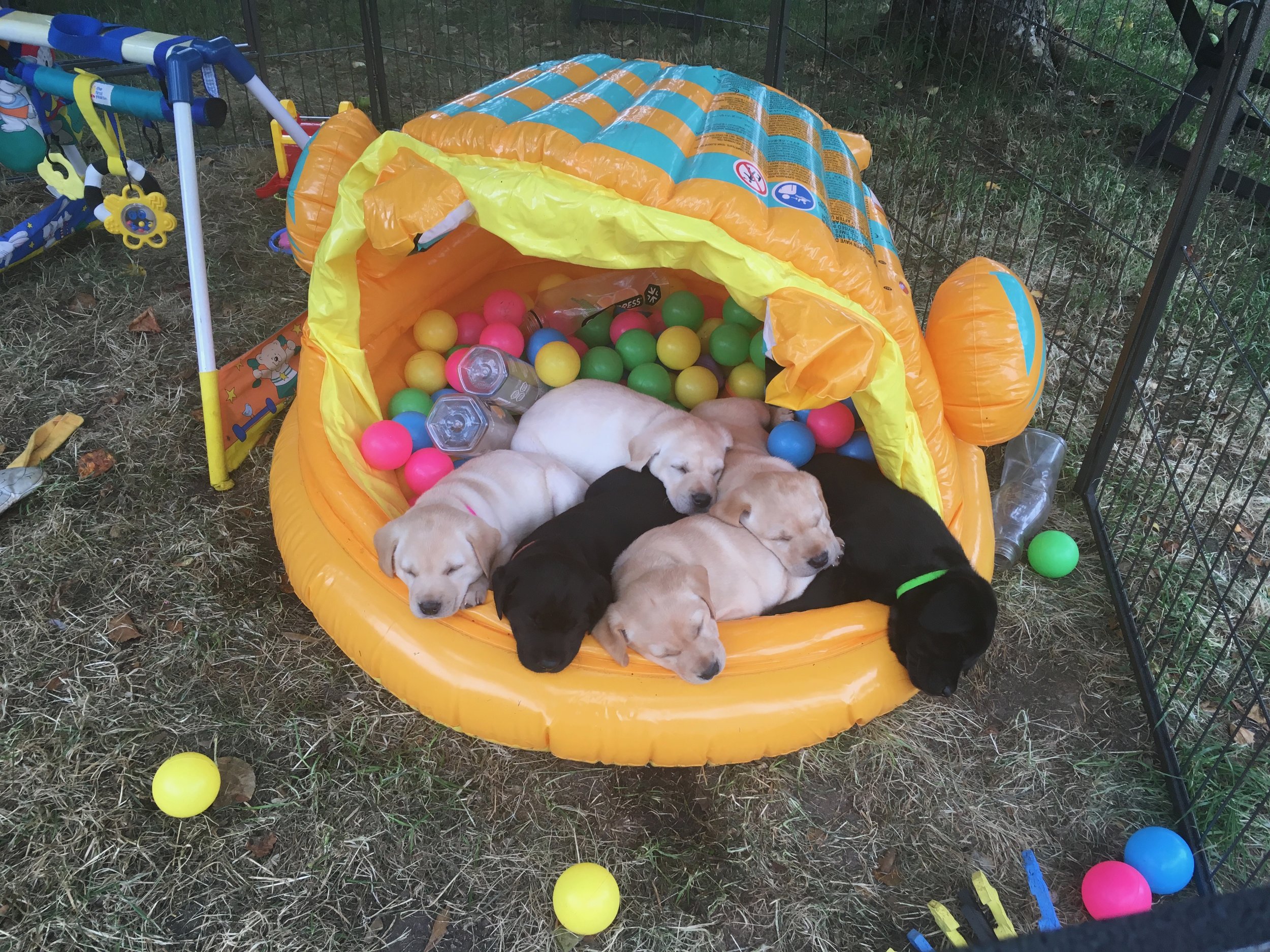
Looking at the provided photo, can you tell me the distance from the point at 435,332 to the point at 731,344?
120cm

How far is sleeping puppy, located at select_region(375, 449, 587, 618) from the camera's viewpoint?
246 centimetres

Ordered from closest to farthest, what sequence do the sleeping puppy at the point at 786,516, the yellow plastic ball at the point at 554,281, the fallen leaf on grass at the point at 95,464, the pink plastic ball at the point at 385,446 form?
the sleeping puppy at the point at 786,516
the pink plastic ball at the point at 385,446
the fallen leaf on grass at the point at 95,464
the yellow plastic ball at the point at 554,281

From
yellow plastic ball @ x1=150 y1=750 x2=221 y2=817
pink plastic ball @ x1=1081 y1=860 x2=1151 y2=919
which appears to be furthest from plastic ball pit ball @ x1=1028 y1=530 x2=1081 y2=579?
yellow plastic ball @ x1=150 y1=750 x2=221 y2=817

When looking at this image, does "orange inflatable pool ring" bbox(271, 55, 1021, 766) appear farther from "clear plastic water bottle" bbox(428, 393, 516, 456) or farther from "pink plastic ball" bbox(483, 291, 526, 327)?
"pink plastic ball" bbox(483, 291, 526, 327)

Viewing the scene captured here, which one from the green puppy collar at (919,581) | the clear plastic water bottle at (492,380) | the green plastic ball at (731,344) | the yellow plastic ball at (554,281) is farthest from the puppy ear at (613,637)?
the yellow plastic ball at (554,281)

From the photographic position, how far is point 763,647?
8.13ft

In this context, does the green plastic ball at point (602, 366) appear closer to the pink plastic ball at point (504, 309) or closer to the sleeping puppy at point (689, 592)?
the pink plastic ball at point (504, 309)

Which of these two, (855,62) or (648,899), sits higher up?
(855,62)

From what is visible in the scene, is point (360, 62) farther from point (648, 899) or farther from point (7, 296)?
point (648, 899)

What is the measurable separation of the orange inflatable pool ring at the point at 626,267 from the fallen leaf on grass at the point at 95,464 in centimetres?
79

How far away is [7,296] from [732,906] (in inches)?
170

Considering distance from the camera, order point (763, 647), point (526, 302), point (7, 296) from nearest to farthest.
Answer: point (763, 647)
point (526, 302)
point (7, 296)

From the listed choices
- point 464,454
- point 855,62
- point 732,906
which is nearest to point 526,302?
point 464,454

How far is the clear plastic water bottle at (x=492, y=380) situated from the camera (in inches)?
139
